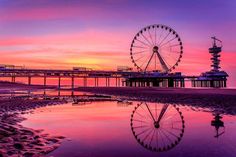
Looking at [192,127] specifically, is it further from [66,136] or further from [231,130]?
[66,136]

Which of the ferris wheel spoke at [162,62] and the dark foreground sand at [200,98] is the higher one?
the ferris wheel spoke at [162,62]

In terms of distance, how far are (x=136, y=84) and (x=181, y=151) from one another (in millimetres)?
114652

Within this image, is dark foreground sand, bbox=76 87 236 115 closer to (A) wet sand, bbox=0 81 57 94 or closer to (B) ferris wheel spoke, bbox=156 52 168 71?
(A) wet sand, bbox=0 81 57 94

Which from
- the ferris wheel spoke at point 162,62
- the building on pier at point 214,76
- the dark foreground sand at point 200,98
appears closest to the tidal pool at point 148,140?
the dark foreground sand at point 200,98

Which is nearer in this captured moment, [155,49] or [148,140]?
[148,140]

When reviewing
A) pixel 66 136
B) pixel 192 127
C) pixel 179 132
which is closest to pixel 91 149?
pixel 66 136

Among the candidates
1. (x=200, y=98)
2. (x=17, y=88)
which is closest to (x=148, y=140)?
(x=200, y=98)

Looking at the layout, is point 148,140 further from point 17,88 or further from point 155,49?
point 17,88

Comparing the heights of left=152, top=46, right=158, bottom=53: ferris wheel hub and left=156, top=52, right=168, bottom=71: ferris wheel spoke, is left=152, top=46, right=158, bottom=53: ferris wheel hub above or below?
above

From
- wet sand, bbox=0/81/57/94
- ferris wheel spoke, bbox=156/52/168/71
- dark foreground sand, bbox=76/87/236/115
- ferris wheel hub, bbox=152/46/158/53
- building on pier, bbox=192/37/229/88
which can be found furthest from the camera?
building on pier, bbox=192/37/229/88

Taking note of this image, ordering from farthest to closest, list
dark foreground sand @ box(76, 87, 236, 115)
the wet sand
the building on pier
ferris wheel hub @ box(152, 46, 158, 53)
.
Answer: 1. the building on pier
2. ferris wheel hub @ box(152, 46, 158, 53)
3. the wet sand
4. dark foreground sand @ box(76, 87, 236, 115)

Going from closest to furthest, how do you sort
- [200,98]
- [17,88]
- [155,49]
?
[200,98], [155,49], [17,88]

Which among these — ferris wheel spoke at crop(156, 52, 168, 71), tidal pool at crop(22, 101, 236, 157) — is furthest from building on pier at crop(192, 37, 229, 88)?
tidal pool at crop(22, 101, 236, 157)

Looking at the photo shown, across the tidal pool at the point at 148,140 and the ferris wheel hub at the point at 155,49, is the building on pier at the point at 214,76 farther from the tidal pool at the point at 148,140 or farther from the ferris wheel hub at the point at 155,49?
the tidal pool at the point at 148,140
